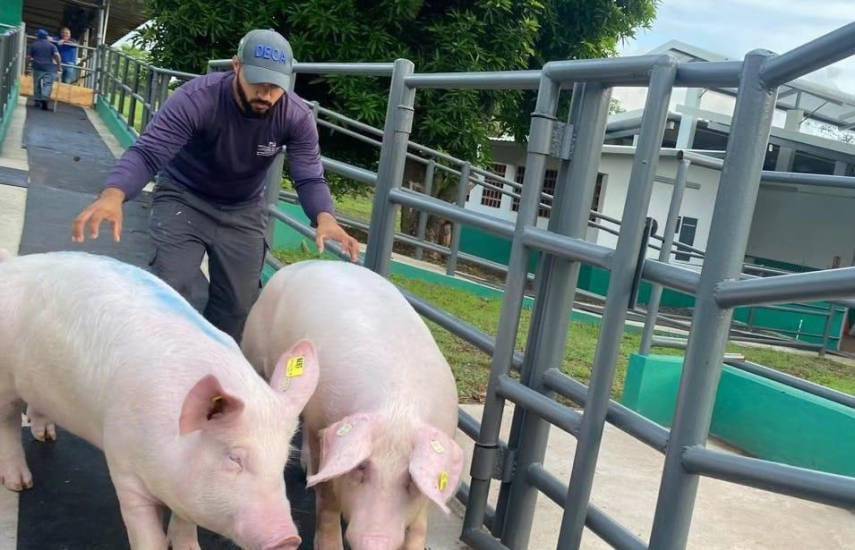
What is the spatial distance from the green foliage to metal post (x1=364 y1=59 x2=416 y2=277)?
6273 mm

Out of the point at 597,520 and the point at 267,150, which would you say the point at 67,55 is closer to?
the point at 267,150

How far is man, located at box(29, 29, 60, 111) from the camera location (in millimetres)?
16398

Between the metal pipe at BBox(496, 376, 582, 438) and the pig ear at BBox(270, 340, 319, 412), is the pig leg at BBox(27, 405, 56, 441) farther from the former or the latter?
the metal pipe at BBox(496, 376, 582, 438)

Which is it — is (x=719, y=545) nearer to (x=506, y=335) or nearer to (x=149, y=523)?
(x=506, y=335)

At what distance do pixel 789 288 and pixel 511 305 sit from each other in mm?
1226

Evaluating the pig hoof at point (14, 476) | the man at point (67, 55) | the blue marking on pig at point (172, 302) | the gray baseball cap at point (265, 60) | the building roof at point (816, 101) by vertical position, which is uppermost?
the building roof at point (816, 101)

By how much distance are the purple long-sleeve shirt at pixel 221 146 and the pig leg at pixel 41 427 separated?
91 centimetres

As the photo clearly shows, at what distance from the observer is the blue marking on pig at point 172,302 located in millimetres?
2709

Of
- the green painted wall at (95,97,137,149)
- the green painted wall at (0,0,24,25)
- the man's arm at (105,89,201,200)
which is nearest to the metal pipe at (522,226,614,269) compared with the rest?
the man's arm at (105,89,201,200)

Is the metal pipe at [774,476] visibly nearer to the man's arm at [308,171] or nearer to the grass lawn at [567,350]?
the man's arm at [308,171]

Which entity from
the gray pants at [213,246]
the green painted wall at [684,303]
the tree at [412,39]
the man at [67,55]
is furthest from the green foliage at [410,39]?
the man at [67,55]

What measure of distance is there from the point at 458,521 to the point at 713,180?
493 inches

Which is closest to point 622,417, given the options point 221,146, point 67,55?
point 221,146

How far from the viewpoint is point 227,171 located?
386 cm
